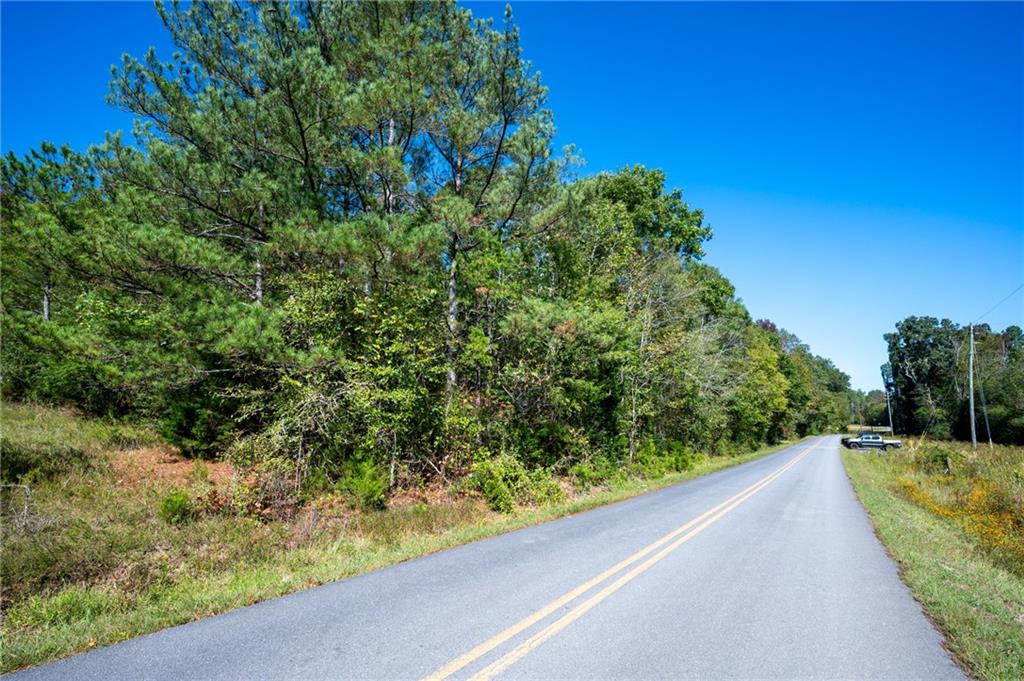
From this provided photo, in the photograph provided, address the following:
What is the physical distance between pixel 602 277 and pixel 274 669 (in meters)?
16.8

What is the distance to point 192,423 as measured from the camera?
1312cm

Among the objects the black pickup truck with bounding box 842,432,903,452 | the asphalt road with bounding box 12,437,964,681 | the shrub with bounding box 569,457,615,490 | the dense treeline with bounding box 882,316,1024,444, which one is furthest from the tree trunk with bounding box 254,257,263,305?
the dense treeline with bounding box 882,316,1024,444

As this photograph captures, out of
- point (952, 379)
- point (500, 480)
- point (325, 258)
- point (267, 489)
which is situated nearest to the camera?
point (267, 489)

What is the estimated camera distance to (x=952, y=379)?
65562mm

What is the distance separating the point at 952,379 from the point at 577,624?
279 ft

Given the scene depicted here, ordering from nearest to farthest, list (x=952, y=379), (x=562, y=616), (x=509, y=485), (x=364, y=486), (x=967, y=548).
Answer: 1. (x=562, y=616)
2. (x=967, y=548)
3. (x=364, y=486)
4. (x=509, y=485)
5. (x=952, y=379)

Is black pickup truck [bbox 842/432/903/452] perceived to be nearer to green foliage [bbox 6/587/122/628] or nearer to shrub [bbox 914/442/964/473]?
shrub [bbox 914/442/964/473]

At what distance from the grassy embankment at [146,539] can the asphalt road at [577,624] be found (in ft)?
2.00

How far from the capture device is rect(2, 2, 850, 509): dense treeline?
10148 millimetres

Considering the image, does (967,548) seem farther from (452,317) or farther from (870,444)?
(870,444)

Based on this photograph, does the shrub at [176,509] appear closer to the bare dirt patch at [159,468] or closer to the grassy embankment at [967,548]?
the bare dirt patch at [159,468]

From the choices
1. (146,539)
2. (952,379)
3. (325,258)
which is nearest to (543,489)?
(325,258)

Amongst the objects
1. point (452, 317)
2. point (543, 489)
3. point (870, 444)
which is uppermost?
point (452, 317)

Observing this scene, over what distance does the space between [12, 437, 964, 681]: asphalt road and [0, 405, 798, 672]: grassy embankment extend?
0.61 metres
